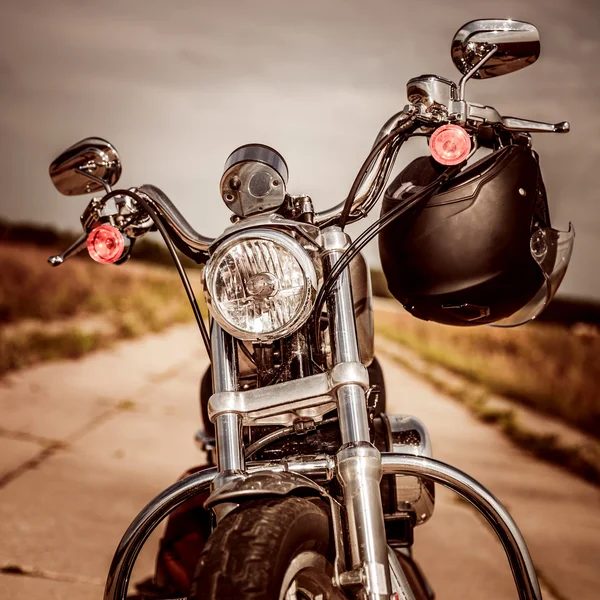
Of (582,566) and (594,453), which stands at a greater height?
(594,453)

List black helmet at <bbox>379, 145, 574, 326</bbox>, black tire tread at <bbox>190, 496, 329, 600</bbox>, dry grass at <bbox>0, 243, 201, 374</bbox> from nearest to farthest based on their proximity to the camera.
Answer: black tire tread at <bbox>190, 496, 329, 600</bbox>, black helmet at <bbox>379, 145, 574, 326</bbox>, dry grass at <bbox>0, 243, 201, 374</bbox>

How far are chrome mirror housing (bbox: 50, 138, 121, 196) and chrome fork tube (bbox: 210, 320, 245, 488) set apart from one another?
2.02 ft

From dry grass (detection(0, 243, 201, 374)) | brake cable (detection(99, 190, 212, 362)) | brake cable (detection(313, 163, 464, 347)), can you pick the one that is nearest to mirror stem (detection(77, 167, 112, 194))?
brake cable (detection(99, 190, 212, 362))

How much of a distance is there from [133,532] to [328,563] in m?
0.46

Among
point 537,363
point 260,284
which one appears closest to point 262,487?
point 260,284

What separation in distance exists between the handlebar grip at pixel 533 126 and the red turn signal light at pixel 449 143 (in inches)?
11.5

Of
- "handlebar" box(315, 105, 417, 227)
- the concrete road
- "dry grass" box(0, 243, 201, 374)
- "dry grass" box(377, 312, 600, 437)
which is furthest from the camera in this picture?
"dry grass" box(0, 243, 201, 374)

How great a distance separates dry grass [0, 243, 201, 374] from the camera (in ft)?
25.9

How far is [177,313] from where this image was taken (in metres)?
13.4

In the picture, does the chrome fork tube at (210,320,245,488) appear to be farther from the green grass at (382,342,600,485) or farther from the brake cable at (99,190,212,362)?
the green grass at (382,342,600,485)

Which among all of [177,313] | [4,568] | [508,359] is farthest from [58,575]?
[177,313]

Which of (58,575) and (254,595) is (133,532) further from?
(58,575)

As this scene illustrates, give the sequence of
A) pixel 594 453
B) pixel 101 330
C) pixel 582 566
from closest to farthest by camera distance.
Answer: pixel 582 566
pixel 594 453
pixel 101 330

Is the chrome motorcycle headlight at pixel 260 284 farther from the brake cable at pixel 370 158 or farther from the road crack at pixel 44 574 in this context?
the road crack at pixel 44 574
